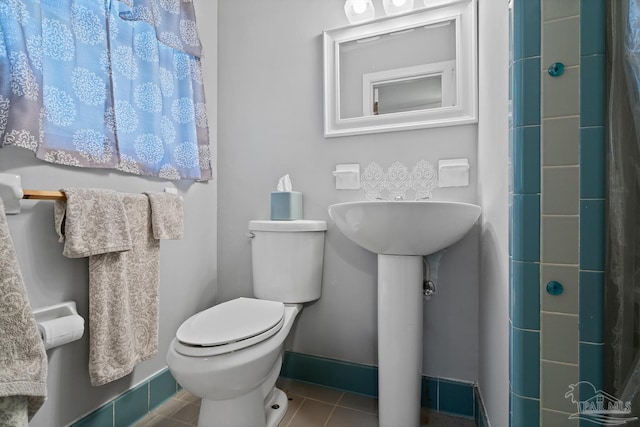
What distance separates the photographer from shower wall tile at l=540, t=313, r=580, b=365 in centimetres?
69

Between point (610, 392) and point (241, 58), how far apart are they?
2.01m

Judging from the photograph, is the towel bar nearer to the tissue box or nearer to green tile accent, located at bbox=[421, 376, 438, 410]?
the tissue box

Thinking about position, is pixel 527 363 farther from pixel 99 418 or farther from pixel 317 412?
pixel 99 418

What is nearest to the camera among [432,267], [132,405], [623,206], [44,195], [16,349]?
[623,206]

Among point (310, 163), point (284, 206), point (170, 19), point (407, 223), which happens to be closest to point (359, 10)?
point (310, 163)

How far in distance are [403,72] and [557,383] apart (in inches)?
51.7

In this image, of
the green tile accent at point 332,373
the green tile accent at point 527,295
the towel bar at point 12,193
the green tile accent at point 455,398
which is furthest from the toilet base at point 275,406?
the towel bar at point 12,193

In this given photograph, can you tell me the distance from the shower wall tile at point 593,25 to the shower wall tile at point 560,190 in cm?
25

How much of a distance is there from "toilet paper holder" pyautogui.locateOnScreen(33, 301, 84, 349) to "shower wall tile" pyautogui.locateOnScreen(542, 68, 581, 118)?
1.46 m

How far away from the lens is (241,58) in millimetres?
1789

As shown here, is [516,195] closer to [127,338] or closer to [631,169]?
[631,169]

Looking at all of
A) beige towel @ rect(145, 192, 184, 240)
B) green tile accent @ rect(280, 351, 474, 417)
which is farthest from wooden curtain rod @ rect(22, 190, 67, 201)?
green tile accent @ rect(280, 351, 474, 417)

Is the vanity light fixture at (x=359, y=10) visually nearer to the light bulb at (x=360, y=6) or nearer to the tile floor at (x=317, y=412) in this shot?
the light bulb at (x=360, y=6)

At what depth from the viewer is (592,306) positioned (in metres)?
0.67
